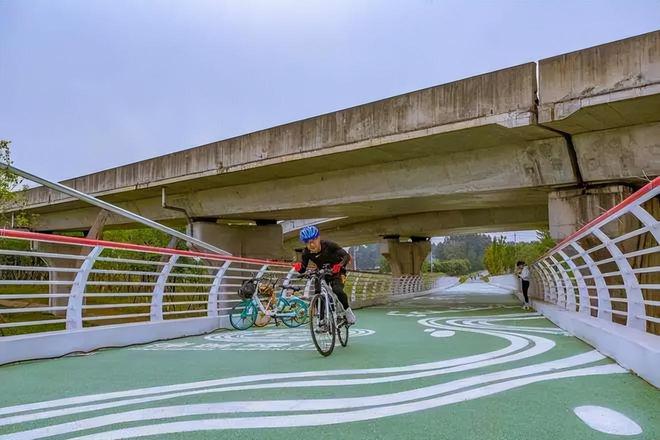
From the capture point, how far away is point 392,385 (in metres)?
4.51

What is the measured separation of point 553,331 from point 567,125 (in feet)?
13.6

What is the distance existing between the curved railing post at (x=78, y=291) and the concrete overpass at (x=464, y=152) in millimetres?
7265

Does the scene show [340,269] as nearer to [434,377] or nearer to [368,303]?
[434,377]

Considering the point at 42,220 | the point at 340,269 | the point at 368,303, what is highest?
the point at 42,220

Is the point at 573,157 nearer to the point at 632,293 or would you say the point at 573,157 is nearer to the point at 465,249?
the point at 632,293

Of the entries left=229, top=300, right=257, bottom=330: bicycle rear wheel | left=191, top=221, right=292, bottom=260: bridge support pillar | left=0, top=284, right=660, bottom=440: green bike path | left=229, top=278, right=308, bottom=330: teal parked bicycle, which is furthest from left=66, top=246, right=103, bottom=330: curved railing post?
left=191, top=221, right=292, bottom=260: bridge support pillar

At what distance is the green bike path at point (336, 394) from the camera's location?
3316mm

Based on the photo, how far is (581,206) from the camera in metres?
11.6

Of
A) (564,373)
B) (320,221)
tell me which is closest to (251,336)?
(564,373)

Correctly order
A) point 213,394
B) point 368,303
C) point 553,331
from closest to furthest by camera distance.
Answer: point 213,394
point 553,331
point 368,303

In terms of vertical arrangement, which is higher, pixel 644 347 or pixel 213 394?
pixel 644 347

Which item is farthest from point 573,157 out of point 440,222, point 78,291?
point 440,222

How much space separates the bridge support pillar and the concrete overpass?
145 cm

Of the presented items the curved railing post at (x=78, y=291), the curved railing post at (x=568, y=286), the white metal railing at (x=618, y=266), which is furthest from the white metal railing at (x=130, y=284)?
the curved railing post at (x=568, y=286)
